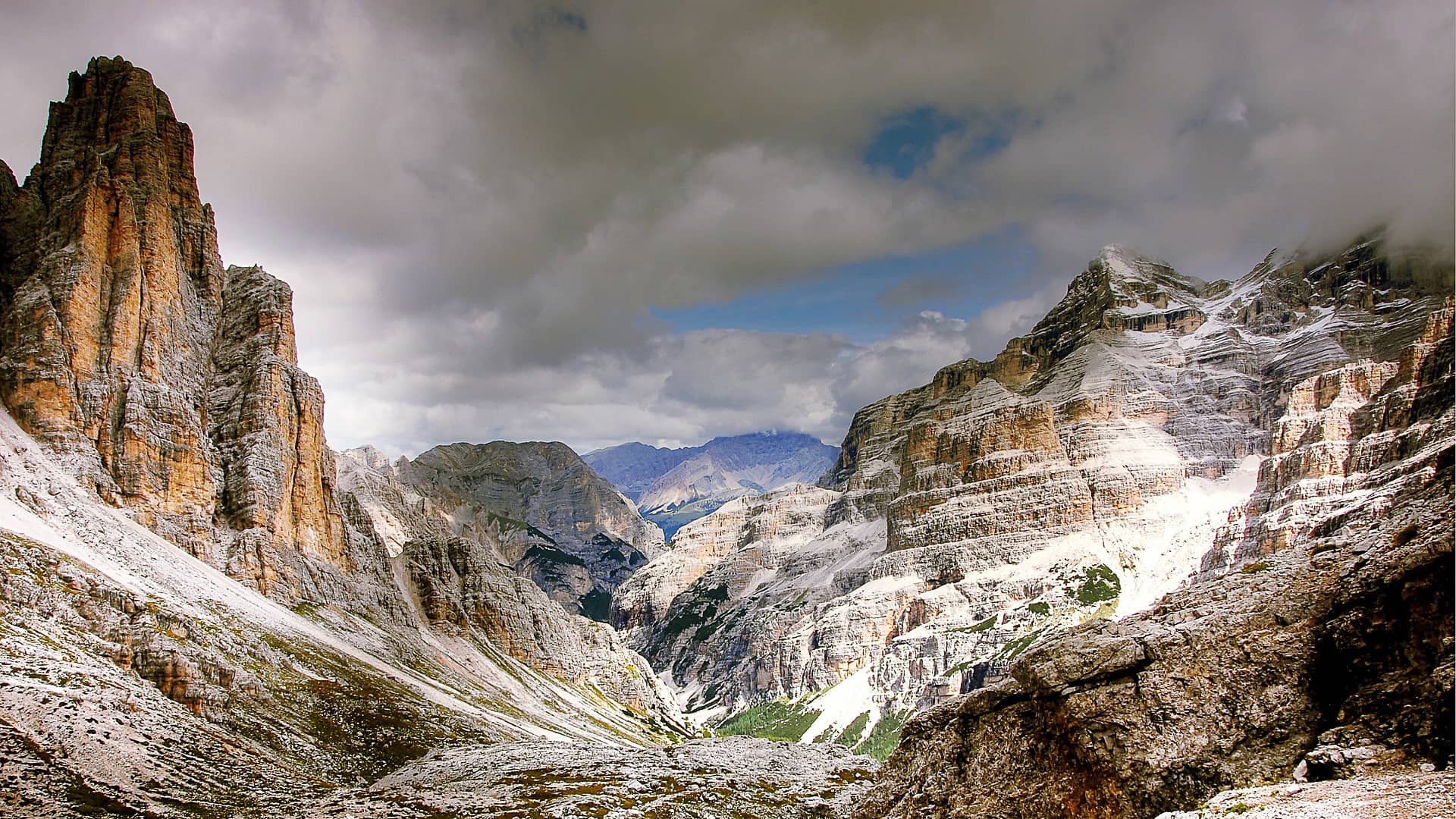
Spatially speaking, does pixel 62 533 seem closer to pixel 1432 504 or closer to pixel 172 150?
pixel 172 150

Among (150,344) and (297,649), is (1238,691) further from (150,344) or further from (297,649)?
(150,344)

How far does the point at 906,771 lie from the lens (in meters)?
45.5

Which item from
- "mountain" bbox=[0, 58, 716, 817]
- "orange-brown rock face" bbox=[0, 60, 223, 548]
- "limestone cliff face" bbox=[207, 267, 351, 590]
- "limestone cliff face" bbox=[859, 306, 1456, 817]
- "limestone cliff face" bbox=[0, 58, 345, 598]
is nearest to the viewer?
"limestone cliff face" bbox=[859, 306, 1456, 817]

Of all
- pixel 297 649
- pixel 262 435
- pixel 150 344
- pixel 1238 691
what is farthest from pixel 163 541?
pixel 1238 691

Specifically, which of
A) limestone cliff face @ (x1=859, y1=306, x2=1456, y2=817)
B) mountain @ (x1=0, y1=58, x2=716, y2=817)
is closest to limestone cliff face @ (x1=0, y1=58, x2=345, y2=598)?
mountain @ (x1=0, y1=58, x2=716, y2=817)

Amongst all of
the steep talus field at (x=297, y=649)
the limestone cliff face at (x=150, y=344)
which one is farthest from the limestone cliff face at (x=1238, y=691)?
the limestone cliff face at (x=150, y=344)

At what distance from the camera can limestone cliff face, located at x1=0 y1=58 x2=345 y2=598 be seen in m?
149

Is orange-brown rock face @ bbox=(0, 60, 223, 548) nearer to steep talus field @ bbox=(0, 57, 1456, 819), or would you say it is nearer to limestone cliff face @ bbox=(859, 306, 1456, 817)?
steep talus field @ bbox=(0, 57, 1456, 819)

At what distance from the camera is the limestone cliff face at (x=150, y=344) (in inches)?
5856

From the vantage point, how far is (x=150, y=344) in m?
165

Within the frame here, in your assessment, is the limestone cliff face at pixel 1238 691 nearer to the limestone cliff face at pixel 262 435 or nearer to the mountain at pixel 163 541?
→ the mountain at pixel 163 541

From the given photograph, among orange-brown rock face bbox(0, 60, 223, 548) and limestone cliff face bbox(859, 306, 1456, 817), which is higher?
orange-brown rock face bbox(0, 60, 223, 548)

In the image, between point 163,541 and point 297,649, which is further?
point 163,541

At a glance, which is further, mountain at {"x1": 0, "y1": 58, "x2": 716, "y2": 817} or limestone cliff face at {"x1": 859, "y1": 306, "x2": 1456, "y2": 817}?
A: mountain at {"x1": 0, "y1": 58, "x2": 716, "y2": 817}
